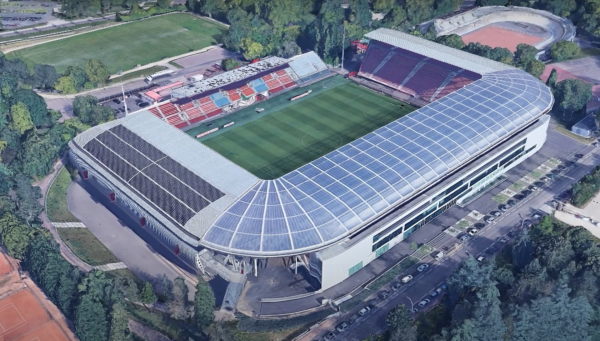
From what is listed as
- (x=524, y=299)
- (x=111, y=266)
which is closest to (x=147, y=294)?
(x=111, y=266)

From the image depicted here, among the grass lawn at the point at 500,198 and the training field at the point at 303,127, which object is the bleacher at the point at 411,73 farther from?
the grass lawn at the point at 500,198

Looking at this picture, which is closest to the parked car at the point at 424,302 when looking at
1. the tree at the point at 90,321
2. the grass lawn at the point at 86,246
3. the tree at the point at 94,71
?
the tree at the point at 90,321

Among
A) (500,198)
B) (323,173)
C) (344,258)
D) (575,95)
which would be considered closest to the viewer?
(344,258)

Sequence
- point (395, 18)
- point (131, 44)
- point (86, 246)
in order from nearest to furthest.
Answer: point (86, 246) < point (395, 18) < point (131, 44)

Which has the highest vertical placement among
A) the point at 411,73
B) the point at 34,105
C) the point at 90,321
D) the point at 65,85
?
the point at 34,105

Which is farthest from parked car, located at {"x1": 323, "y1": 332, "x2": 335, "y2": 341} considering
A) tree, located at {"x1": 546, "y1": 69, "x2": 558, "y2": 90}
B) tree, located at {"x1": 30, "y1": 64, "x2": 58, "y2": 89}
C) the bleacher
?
tree, located at {"x1": 30, "y1": 64, "x2": 58, "y2": 89}

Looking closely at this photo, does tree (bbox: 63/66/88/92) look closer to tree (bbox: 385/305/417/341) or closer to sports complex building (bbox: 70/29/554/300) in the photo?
sports complex building (bbox: 70/29/554/300)

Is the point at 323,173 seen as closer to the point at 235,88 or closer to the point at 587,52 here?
the point at 235,88
